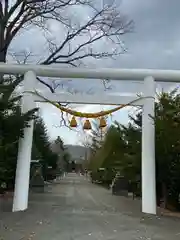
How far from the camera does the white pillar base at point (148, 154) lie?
12.1 m

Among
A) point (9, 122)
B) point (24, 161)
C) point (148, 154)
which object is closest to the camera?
point (9, 122)

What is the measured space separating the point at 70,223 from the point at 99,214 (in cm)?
205

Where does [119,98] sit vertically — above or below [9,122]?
above

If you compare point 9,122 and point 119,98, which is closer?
point 9,122

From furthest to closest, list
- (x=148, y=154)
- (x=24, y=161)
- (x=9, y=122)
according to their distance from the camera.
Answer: (x=148, y=154), (x=24, y=161), (x=9, y=122)

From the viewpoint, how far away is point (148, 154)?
12.3 meters

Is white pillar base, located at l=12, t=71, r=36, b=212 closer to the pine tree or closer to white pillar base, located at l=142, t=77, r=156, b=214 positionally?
the pine tree

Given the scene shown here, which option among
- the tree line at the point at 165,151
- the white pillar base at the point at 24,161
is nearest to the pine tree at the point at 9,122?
the white pillar base at the point at 24,161

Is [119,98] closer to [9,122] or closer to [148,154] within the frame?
[148,154]

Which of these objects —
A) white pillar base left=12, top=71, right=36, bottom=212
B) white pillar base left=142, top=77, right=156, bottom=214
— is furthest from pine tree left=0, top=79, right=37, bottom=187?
white pillar base left=142, top=77, right=156, bottom=214

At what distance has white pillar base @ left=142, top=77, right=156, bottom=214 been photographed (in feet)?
39.8

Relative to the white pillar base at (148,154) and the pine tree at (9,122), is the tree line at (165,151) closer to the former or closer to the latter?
the white pillar base at (148,154)

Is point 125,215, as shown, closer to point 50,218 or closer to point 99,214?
point 99,214

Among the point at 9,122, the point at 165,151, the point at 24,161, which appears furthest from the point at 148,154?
the point at 9,122
